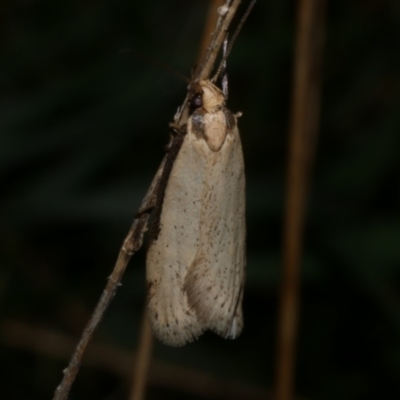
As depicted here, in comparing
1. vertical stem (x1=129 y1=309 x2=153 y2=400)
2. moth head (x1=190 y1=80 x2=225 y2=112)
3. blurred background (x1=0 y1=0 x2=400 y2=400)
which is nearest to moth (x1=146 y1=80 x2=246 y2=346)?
moth head (x1=190 y1=80 x2=225 y2=112)

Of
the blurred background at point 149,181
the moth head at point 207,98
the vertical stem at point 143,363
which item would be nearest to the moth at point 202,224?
the moth head at point 207,98

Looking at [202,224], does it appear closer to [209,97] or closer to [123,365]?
[209,97]

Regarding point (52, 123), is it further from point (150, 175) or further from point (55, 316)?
point (55, 316)

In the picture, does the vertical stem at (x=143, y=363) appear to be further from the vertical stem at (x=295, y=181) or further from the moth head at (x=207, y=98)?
the moth head at (x=207, y=98)

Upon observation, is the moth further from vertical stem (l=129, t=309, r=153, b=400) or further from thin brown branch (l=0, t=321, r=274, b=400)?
thin brown branch (l=0, t=321, r=274, b=400)

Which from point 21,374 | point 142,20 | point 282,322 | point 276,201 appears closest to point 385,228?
point 276,201
